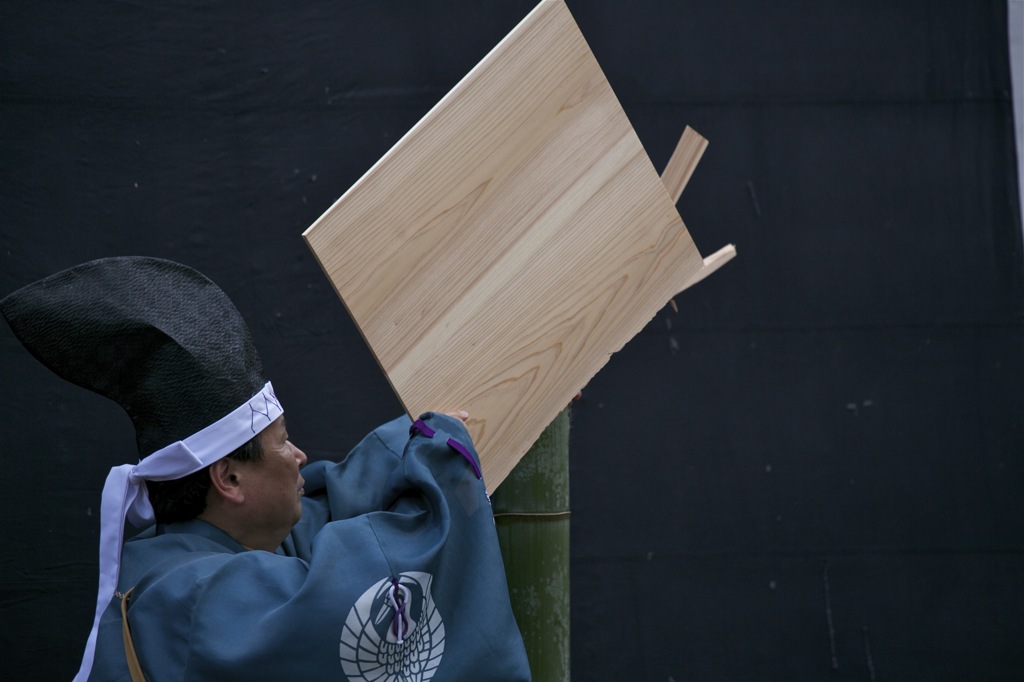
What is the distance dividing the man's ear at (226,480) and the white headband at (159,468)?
1.1 inches

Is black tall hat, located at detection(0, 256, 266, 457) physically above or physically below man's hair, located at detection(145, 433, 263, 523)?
above

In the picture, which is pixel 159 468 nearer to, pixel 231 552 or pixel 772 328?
pixel 231 552

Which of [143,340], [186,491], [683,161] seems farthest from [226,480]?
[683,161]

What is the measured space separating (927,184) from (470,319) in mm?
1787

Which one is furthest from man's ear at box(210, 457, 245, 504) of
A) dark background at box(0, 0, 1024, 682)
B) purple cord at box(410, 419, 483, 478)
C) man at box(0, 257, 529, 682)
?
dark background at box(0, 0, 1024, 682)

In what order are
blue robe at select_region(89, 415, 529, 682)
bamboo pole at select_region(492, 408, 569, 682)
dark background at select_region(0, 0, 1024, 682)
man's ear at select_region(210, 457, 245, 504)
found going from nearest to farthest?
blue robe at select_region(89, 415, 529, 682), man's ear at select_region(210, 457, 245, 504), bamboo pole at select_region(492, 408, 569, 682), dark background at select_region(0, 0, 1024, 682)

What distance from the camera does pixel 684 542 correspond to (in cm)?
252

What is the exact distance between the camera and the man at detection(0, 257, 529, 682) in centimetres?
117

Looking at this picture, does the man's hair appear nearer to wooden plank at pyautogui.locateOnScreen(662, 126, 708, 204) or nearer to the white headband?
the white headband

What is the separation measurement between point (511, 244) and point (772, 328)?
4.82 feet

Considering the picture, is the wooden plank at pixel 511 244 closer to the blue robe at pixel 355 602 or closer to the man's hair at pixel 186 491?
the blue robe at pixel 355 602

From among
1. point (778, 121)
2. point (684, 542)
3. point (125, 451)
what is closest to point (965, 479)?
point (684, 542)

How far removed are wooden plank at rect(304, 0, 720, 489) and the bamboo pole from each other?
0.14 m

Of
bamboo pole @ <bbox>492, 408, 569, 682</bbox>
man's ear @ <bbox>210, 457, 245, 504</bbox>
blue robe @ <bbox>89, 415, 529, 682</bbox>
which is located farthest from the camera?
bamboo pole @ <bbox>492, 408, 569, 682</bbox>
